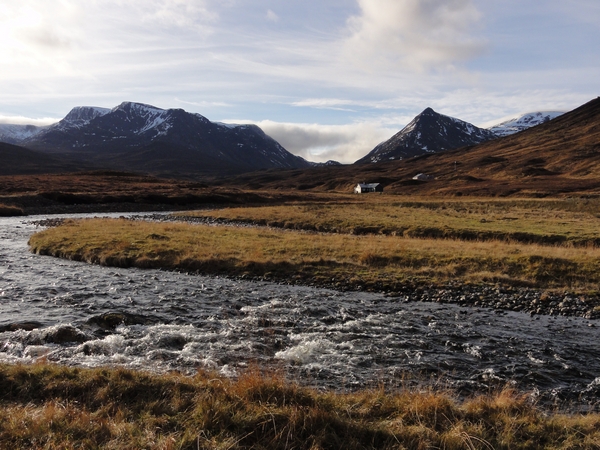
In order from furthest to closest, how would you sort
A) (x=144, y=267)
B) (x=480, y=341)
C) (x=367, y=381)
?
(x=144, y=267) → (x=480, y=341) → (x=367, y=381)

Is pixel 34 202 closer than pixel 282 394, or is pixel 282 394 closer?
pixel 282 394

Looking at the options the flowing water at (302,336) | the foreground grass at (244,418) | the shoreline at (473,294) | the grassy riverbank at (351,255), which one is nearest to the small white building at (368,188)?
the grassy riverbank at (351,255)

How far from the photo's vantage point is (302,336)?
13680 mm

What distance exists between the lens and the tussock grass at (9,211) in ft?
198

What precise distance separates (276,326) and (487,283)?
42.4ft

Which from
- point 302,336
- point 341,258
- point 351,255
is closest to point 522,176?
point 351,255

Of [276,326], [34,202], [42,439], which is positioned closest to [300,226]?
[276,326]

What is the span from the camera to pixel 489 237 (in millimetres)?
35562

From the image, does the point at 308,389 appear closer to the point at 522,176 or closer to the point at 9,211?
the point at 9,211

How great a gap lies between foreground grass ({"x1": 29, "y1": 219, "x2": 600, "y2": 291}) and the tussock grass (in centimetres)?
3451

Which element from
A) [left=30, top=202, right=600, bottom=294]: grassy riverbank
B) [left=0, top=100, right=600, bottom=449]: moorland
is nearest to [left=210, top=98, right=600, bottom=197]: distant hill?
[left=0, top=100, right=600, bottom=449]: moorland

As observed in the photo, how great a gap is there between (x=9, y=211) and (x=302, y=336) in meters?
65.5

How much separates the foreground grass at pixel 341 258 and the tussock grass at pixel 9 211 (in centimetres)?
3451

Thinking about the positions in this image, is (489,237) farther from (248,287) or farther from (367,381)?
(367,381)
